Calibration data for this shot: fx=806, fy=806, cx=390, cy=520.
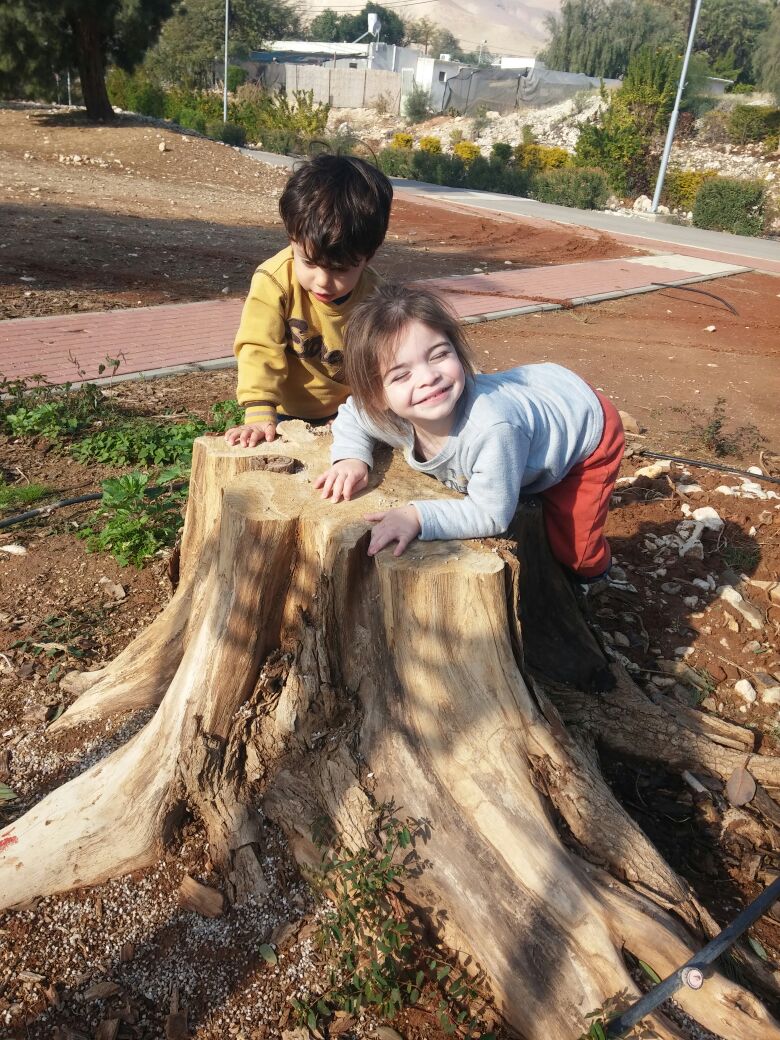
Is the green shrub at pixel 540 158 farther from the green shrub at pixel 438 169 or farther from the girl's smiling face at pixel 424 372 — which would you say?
the girl's smiling face at pixel 424 372

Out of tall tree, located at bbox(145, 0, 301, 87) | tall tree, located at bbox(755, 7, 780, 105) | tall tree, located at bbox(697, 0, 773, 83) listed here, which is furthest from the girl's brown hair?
tall tree, located at bbox(697, 0, 773, 83)

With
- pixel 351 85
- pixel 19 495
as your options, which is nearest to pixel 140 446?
pixel 19 495

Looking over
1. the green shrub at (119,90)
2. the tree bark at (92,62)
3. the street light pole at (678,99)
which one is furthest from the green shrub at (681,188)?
the green shrub at (119,90)

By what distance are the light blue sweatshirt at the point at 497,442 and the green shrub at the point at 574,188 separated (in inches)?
871

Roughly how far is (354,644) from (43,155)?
71.6 feet

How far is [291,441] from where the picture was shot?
2.61 metres

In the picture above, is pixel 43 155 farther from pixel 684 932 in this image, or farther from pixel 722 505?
pixel 684 932

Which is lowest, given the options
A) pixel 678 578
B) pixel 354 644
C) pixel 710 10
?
pixel 678 578

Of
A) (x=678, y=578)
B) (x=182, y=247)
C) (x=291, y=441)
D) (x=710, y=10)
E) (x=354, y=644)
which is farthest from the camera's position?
(x=710, y=10)

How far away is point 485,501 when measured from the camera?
206cm

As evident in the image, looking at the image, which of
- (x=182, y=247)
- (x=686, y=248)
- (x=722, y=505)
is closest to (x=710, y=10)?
(x=686, y=248)

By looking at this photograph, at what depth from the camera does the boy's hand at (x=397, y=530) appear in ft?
6.51

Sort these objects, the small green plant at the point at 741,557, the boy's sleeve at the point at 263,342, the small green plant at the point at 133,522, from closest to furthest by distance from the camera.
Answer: the boy's sleeve at the point at 263,342 → the small green plant at the point at 133,522 → the small green plant at the point at 741,557

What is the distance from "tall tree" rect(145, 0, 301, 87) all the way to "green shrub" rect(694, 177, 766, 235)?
40249 mm
